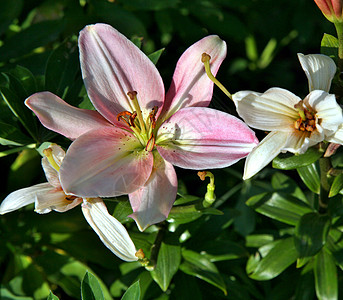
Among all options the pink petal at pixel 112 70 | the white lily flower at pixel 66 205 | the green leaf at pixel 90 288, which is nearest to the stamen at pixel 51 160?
the white lily flower at pixel 66 205

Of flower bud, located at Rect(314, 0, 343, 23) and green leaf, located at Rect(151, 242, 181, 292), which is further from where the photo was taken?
green leaf, located at Rect(151, 242, 181, 292)

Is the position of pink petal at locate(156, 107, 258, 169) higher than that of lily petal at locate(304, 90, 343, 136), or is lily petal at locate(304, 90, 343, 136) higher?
lily petal at locate(304, 90, 343, 136)

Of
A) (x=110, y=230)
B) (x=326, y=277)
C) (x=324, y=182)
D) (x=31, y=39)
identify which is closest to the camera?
(x=110, y=230)

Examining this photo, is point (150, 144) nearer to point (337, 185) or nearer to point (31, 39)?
point (337, 185)

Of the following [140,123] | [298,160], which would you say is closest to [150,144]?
[140,123]

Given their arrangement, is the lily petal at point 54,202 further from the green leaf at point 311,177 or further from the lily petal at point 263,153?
the green leaf at point 311,177

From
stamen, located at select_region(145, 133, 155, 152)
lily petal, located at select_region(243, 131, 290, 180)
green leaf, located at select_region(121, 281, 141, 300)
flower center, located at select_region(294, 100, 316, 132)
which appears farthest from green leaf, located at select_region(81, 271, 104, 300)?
flower center, located at select_region(294, 100, 316, 132)

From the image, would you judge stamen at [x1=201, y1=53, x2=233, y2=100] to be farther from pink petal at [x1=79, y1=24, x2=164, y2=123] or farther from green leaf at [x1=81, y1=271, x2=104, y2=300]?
green leaf at [x1=81, y1=271, x2=104, y2=300]
